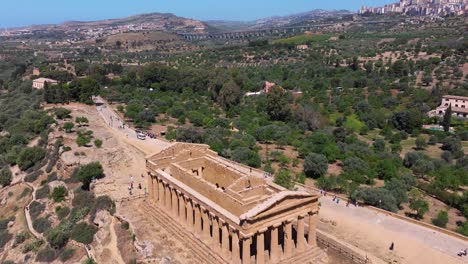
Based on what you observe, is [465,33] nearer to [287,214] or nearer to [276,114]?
[276,114]

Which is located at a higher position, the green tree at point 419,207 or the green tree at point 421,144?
the green tree at point 419,207

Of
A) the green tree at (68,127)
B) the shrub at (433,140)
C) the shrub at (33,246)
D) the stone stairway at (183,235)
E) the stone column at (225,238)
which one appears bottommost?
the shrub at (33,246)

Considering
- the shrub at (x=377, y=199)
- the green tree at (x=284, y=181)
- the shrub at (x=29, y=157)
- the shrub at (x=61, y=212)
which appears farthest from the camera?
the shrub at (x=29, y=157)

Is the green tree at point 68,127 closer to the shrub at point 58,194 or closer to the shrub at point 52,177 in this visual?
the shrub at point 52,177

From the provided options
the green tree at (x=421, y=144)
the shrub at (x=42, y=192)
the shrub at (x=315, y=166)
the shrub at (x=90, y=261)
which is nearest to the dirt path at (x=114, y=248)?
the shrub at (x=90, y=261)

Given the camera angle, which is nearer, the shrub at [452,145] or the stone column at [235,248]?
the stone column at [235,248]

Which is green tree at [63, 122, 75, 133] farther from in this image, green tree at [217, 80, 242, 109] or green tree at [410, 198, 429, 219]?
green tree at [410, 198, 429, 219]

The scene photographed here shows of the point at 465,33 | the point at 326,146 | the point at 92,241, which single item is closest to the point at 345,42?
the point at 465,33
